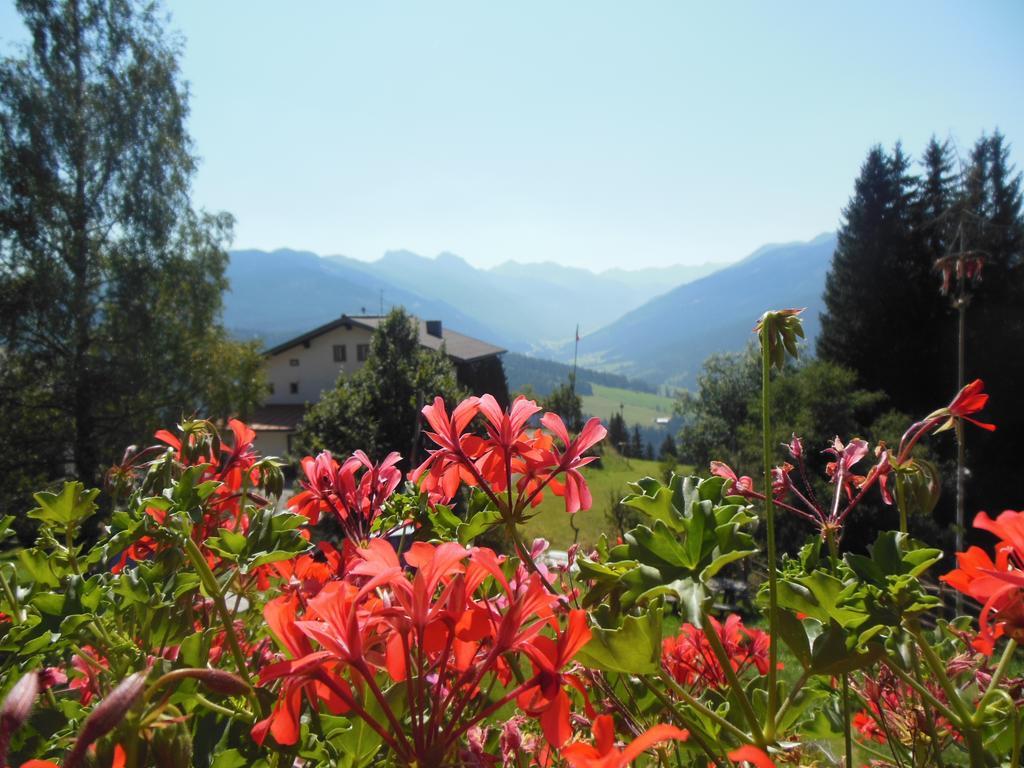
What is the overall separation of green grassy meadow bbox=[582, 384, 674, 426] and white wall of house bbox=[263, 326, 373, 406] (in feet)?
327

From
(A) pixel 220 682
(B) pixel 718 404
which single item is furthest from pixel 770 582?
(B) pixel 718 404

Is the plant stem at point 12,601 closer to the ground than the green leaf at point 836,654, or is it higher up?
closer to the ground

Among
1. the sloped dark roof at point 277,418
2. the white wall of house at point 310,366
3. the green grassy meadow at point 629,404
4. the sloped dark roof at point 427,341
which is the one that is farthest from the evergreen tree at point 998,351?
the green grassy meadow at point 629,404

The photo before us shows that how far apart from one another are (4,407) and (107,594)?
645 inches

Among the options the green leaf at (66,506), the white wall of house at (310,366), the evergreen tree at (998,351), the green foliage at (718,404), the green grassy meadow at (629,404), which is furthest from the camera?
the green grassy meadow at (629,404)

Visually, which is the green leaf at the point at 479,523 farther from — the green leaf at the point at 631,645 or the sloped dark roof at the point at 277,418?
the sloped dark roof at the point at 277,418

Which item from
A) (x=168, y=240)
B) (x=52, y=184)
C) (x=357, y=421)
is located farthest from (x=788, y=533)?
(x=52, y=184)

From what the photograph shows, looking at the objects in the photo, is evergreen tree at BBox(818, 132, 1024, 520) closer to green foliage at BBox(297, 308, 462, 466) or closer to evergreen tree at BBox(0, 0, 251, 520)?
green foliage at BBox(297, 308, 462, 466)

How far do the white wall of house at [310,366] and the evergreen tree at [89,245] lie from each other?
17.9 meters

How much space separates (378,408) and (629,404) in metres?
144

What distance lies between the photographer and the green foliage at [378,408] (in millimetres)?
13219

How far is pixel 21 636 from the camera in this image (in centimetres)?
85

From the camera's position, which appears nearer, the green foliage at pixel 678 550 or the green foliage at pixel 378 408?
the green foliage at pixel 678 550

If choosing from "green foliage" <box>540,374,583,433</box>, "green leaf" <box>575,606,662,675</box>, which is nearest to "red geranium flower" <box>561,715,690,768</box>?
"green leaf" <box>575,606,662,675</box>
